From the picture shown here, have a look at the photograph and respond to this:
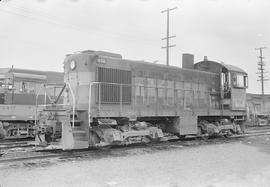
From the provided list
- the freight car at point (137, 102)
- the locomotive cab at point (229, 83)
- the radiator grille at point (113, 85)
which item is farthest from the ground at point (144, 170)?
the locomotive cab at point (229, 83)

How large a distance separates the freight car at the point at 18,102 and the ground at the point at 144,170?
23.0ft

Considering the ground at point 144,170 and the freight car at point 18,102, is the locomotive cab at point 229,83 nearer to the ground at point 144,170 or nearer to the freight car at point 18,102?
the ground at point 144,170

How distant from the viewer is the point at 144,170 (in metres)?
6.70

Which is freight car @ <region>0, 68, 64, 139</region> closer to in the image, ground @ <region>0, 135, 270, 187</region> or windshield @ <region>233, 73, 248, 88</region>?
ground @ <region>0, 135, 270, 187</region>

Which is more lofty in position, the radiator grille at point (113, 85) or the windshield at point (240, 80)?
the windshield at point (240, 80)

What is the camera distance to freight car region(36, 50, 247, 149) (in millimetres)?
9539

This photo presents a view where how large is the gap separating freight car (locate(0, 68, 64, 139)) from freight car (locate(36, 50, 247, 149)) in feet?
13.9

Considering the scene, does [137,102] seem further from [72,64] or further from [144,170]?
[144,170]

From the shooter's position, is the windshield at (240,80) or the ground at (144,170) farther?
the windshield at (240,80)

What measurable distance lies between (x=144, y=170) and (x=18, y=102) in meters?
10.5

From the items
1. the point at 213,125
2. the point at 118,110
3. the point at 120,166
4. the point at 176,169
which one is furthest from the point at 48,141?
the point at 213,125

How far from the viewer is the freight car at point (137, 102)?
9539mm

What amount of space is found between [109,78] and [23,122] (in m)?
6.80

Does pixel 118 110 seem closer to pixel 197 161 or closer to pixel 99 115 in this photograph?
pixel 99 115
